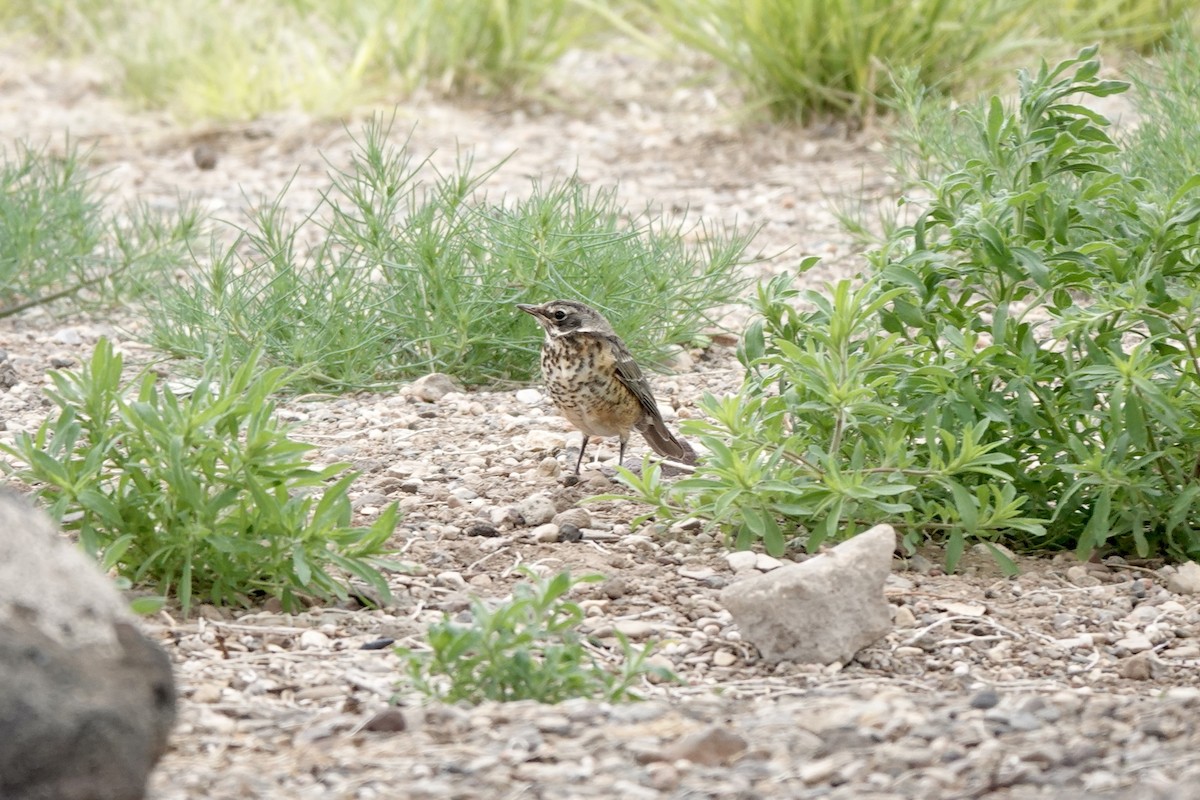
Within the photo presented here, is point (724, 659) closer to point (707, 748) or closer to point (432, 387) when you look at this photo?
point (707, 748)

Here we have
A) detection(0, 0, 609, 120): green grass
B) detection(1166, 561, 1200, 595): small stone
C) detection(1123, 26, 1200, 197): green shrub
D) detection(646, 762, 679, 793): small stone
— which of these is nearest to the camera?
detection(646, 762, 679, 793): small stone

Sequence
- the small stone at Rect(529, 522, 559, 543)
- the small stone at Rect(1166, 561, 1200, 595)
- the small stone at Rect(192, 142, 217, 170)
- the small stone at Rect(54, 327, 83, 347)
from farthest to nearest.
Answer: the small stone at Rect(192, 142, 217, 170), the small stone at Rect(54, 327, 83, 347), the small stone at Rect(529, 522, 559, 543), the small stone at Rect(1166, 561, 1200, 595)

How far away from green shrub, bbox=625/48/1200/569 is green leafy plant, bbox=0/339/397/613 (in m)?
0.99

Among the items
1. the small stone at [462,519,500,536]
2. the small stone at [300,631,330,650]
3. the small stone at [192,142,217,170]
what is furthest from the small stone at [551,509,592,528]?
the small stone at [192,142,217,170]

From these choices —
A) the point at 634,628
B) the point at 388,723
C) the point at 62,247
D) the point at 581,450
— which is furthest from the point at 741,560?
the point at 62,247

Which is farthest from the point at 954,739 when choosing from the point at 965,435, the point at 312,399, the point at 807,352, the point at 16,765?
the point at 312,399

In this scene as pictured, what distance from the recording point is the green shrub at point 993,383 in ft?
13.6

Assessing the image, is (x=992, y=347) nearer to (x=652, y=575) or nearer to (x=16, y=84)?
(x=652, y=575)

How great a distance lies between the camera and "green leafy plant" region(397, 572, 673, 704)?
10.4ft

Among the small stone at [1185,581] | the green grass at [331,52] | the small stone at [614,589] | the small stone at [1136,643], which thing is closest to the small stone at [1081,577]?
the small stone at [1185,581]

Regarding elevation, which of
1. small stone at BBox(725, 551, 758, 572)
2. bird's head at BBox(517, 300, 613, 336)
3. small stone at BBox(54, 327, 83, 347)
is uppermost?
bird's head at BBox(517, 300, 613, 336)

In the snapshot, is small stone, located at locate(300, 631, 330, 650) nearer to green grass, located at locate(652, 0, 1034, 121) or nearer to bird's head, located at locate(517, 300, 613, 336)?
bird's head, located at locate(517, 300, 613, 336)

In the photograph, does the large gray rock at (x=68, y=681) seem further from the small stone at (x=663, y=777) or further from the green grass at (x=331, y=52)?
the green grass at (x=331, y=52)

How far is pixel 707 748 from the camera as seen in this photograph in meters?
3.01
